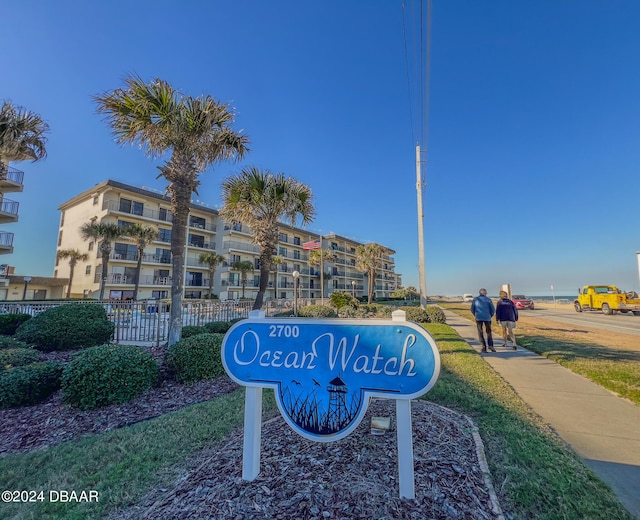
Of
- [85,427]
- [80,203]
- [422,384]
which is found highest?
[80,203]

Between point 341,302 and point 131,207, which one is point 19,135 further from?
point 131,207

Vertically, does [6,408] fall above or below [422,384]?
below

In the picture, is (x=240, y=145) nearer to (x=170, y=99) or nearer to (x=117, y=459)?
→ (x=170, y=99)

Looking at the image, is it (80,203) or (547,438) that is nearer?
(547,438)

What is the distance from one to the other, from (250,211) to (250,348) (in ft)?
29.2

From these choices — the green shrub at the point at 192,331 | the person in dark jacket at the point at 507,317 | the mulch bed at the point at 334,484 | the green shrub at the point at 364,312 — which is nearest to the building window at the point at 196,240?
the green shrub at the point at 364,312

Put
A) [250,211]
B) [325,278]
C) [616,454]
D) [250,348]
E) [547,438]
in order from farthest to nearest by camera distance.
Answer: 1. [325,278]
2. [250,211]
3. [547,438]
4. [616,454]
5. [250,348]

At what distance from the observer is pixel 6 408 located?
14.9ft

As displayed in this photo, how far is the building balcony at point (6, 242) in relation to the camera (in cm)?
2020

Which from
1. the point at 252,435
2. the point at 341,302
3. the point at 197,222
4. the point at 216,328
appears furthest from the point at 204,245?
the point at 252,435

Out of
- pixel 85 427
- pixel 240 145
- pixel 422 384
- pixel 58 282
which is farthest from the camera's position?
pixel 58 282

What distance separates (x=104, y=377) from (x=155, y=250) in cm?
3465

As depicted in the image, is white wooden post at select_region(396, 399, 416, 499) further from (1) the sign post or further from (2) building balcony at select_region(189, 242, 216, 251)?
(2) building balcony at select_region(189, 242, 216, 251)

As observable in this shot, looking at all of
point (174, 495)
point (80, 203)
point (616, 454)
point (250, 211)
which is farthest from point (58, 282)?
point (616, 454)
